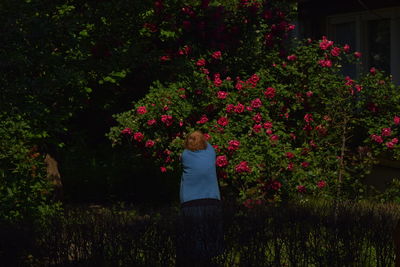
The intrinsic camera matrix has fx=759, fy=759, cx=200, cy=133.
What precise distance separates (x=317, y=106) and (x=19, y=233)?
6.71 m

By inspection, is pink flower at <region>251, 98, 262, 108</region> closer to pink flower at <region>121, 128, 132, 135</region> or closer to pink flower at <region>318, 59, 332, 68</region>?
Answer: pink flower at <region>318, 59, 332, 68</region>

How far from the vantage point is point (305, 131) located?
11891mm

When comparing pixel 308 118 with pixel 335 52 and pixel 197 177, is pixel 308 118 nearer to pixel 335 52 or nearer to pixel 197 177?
pixel 335 52

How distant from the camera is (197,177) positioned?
25.2ft

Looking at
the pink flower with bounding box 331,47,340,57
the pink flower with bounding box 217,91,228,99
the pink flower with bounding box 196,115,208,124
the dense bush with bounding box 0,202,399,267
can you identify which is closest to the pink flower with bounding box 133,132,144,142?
the pink flower with bounding box 196,115,208,124

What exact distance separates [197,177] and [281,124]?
410 centimetres

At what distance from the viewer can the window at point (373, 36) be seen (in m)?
13.6

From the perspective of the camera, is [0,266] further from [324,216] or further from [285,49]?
[285,49]

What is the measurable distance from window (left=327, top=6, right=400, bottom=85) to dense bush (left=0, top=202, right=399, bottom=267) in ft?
24.4

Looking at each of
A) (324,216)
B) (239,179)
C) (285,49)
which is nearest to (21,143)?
(239,179)

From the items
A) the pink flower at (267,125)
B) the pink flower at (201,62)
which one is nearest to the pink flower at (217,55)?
the pink flower at (201,62)

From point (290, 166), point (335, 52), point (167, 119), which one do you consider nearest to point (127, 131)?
Result: point (167, 119)

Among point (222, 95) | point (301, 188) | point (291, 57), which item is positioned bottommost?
point (301, 188)

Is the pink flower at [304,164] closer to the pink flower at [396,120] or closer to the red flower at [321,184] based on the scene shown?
the red flower at [321,184]
